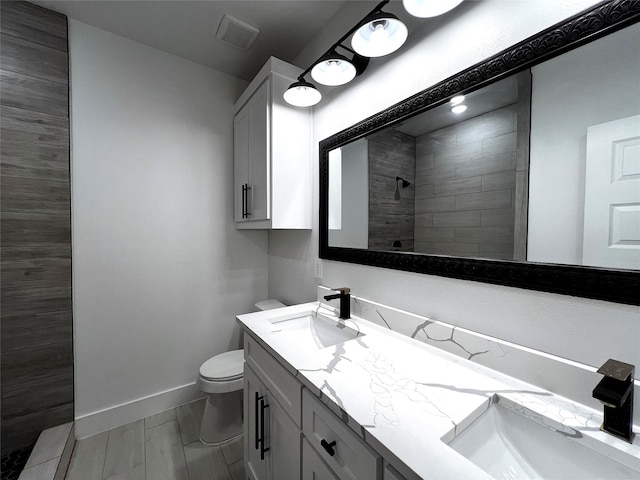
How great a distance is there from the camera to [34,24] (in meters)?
1.50

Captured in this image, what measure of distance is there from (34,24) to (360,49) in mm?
1951

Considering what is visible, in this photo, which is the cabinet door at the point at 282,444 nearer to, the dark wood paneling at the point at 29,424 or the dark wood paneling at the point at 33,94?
the dark wood paneling at the point at 29,424

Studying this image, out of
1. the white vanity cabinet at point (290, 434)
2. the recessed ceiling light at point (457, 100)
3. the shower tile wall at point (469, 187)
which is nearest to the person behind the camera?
the white vanity cabinet at point (290, 434)

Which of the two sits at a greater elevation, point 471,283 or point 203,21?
point 203,21

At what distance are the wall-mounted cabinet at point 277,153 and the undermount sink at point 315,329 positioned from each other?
0.60 meters

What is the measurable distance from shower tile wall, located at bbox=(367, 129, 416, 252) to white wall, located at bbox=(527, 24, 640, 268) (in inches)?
16.7

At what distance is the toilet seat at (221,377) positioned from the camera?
1.60m

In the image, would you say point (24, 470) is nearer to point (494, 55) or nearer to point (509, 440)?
point (509, 440)

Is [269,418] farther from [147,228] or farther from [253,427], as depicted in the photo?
[147,228]

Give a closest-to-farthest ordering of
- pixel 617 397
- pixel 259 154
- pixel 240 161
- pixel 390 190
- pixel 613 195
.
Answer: pixel 617 397 < pixel 613 195 < pixel 390 190 < pixel 259 154 < pixel 240 161

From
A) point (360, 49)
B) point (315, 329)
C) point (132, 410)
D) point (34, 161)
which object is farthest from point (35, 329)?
point (360, 49)

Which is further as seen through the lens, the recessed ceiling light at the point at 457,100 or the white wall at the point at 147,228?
the white wall at the point at 147,228

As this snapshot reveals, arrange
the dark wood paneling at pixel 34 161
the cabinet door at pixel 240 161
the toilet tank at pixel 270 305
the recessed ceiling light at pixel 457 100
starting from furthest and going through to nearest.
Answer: the toilet tank at pixel 270 305, the cabinet door at pixel 240 161, the dark wood paneling at pixel 34 161, the recessed ceiling light at pixel 457 100

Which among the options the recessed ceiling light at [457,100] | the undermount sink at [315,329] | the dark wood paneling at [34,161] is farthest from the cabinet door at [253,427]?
the dark wood paneling at [34,161]
